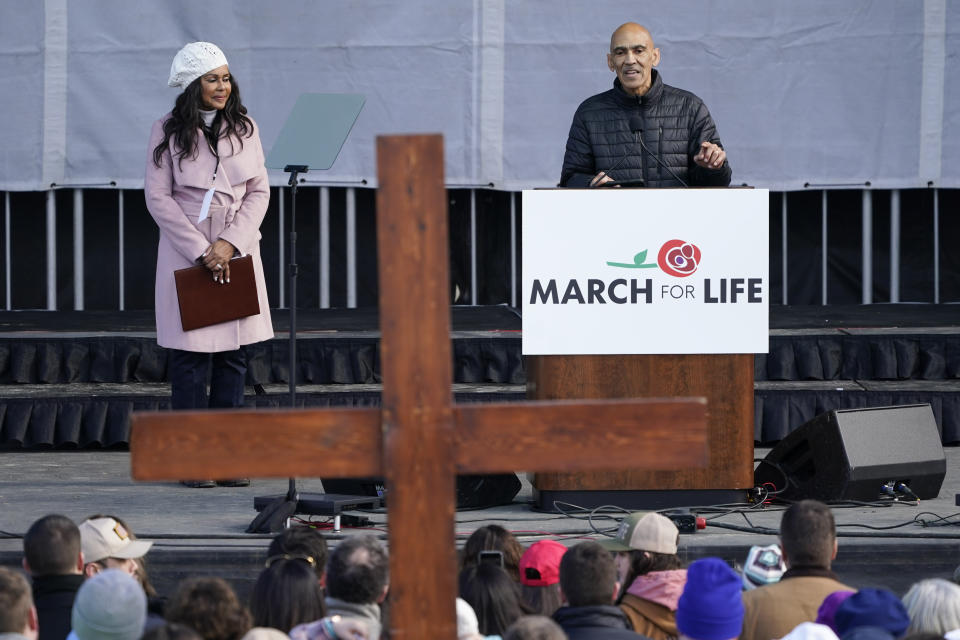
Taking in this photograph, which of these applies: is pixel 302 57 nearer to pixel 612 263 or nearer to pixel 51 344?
pixel 51 344

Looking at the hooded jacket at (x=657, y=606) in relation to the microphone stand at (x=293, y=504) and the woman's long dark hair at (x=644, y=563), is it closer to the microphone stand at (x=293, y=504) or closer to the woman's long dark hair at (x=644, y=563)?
the woman's long dark hair at (x=644, y=563)

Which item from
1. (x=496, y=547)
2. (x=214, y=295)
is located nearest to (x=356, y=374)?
(x=214, y=295)

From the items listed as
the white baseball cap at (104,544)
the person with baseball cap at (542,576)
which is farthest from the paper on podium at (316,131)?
the person with baseball cap at (542,576)

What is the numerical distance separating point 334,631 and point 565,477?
2.29 meters

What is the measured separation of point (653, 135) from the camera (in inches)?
210

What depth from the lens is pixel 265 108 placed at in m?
9.44

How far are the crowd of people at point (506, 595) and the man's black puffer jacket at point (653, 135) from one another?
1.78 meters

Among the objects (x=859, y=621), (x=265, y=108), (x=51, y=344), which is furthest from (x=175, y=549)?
(x=265, y=108)

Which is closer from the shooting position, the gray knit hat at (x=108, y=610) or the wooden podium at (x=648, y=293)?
the gray knit hat at (x=108, y=610)

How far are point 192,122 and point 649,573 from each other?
113 inches

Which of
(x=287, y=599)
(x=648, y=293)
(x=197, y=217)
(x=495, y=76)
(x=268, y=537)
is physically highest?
(x=495, y=76)

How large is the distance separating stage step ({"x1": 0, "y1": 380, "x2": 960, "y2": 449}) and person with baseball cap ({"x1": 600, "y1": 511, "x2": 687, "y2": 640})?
10.3ft

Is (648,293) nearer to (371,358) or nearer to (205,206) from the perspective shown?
(205,206)

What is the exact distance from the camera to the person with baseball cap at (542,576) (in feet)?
12.6
